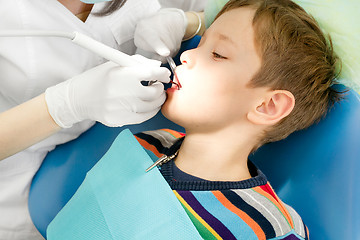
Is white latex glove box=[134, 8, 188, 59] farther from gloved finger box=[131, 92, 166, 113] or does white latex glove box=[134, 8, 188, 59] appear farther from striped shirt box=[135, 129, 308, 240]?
striped shirt box=[135, 129, 308, 240]

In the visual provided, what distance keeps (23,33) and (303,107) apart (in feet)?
2.56

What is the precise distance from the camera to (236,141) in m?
Result: 1.08

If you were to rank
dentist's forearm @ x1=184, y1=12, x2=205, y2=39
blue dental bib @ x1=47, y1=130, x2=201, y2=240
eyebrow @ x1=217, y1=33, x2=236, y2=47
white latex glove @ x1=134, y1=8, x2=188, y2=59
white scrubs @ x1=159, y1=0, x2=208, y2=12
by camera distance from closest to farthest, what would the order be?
blue dental bib @ x1=47, y1=130, x2=201, y2=240 → eyebrow @ x1=217, y1=33, x2=236, y2=47 → white latex glove @ x1=134, y1=8, x2=188, y2=59 → dentist's forearm @ x1=184, y1=12, x2=205, y2=39 → white scrubs @ x1=159, y1=0, x2=208, y2=12

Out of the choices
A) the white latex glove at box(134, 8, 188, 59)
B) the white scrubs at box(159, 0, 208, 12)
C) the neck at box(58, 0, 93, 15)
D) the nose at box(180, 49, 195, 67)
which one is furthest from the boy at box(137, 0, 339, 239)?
the white scrubs at box(159, 0, 208, 12)

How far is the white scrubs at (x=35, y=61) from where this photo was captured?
3.55ft

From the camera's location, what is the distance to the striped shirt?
0.94 meters

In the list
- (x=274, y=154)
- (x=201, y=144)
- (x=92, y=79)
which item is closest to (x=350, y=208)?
(x=274, y=154)

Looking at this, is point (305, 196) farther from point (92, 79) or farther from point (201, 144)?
point (92, 79)

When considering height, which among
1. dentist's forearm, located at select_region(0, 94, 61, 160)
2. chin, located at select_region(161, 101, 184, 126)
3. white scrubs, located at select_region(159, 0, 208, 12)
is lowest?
dentist's forearm, located at select_region(0, 94, 61, 160)

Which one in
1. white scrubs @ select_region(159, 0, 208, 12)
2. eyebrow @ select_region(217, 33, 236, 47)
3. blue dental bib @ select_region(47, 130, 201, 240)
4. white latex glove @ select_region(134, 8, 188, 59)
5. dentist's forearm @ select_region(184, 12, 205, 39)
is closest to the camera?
blue dental bib @ select_region(47, 130, 201, 240)

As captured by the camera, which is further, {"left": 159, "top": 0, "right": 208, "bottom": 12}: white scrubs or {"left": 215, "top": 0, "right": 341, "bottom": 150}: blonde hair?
{"left": 159, "top": 0, "right": 208, "bottom": 12}: white scrubs

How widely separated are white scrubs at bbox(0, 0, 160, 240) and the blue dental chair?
5 centimetres

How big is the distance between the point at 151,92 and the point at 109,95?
0.39ft

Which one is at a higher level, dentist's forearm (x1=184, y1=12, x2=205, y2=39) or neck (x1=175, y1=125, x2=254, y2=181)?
dentist's forearm (x1=184, y1=12, x2=205, y2=39)
